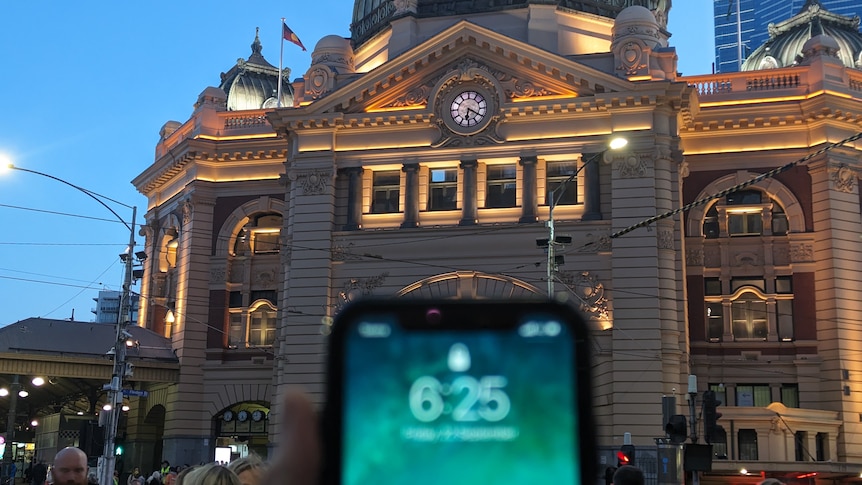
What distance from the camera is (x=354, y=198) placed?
48.6 m

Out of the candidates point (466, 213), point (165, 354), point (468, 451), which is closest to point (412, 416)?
point (468, 451)

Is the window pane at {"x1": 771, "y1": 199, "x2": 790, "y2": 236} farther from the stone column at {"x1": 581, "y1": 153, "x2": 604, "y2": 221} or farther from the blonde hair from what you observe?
the blonde hair

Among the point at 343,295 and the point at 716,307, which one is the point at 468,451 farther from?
the point at 716,307

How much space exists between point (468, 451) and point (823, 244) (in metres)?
46.9

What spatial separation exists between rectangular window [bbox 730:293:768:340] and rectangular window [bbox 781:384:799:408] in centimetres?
233

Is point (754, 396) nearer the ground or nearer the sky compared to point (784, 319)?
nearer the ground

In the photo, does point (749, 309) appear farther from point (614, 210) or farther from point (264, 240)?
point (264, 240)

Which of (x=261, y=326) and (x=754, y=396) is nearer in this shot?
(x=754, y=396)

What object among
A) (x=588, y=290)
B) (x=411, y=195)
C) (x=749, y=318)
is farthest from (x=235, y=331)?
(x=749, y=318)

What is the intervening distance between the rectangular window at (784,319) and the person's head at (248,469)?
4417cm

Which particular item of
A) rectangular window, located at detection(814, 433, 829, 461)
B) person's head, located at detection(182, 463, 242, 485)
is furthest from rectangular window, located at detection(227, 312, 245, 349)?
person's head, located at detection(182, 463, 242, 485)

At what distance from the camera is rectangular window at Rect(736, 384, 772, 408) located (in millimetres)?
47094

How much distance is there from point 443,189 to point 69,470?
40096mm

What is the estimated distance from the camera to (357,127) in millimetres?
48906
